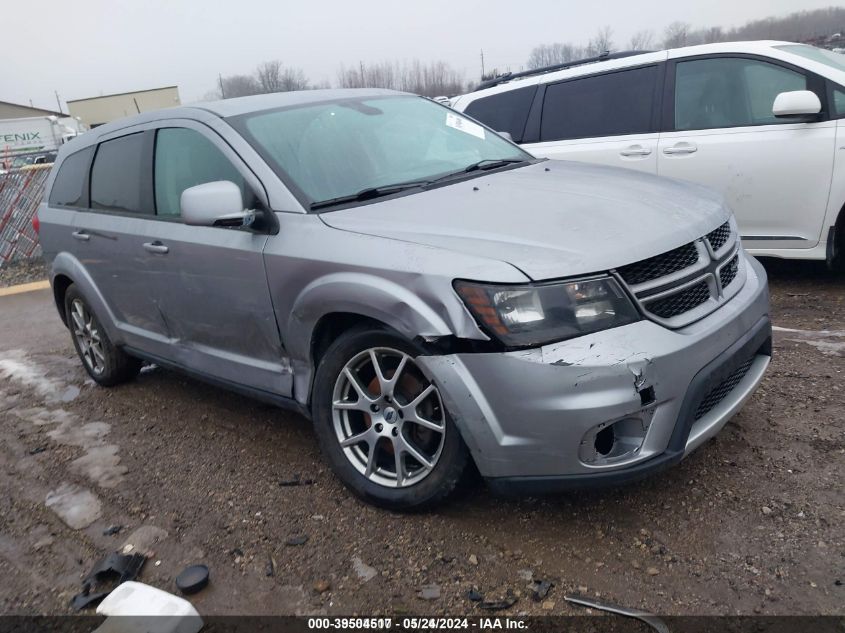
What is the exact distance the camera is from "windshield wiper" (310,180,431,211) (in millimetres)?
3232


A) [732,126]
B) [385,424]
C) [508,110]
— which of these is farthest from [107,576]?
[508,110]

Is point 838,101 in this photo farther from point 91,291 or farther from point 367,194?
point 91,291

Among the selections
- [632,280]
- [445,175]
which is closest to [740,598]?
[632,280]

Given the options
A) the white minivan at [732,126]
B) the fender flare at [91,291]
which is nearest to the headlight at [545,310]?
the fender flare at [91,291]

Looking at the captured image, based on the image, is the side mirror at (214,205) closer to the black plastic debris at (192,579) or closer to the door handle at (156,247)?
the door handle at (156,247)

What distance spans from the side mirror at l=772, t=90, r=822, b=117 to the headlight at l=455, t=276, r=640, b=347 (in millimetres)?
3263

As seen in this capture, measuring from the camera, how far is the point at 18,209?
11266 millimetres

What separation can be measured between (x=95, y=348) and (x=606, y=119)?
4233mm

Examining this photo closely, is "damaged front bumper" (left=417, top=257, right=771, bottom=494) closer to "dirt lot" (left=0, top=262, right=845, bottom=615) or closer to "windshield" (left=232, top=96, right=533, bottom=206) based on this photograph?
"dirt lot" (left=0, top=262, right=845, bottom=615)

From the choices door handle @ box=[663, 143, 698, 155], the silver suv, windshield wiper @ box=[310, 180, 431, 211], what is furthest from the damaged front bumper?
door handle @ box=[663, 143, 698, 155]

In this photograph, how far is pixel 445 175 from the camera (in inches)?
141

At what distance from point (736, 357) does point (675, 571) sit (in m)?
0.81

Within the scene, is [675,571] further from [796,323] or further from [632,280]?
[796,323]

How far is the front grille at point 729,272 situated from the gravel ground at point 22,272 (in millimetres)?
10023
